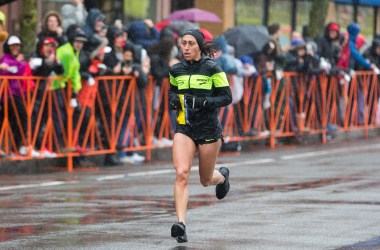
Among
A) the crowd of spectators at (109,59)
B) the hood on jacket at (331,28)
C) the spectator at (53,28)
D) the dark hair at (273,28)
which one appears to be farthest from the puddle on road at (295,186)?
the hood on jacket at (331,28)

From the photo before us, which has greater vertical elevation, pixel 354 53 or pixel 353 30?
pixel 353 30

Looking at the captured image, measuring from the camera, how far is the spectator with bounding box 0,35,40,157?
18641mm

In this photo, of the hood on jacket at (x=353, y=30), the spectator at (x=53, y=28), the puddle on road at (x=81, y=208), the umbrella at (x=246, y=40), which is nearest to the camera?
the puddle on road at (x=81, y=208)

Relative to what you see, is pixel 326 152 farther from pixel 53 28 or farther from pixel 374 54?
pixel 374 54

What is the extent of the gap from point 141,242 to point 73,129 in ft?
29.4

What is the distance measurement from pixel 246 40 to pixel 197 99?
12093mm

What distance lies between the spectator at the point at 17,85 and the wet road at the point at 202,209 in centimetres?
70

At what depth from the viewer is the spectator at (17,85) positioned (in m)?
18.6

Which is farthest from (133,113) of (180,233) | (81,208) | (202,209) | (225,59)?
(180,233)

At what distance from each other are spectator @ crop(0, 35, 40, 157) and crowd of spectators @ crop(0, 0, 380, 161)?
0.01 metres

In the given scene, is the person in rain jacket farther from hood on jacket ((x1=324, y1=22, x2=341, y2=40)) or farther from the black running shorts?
the black running shorts

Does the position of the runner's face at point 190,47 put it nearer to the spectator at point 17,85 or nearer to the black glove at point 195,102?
the black glove at point 195,102

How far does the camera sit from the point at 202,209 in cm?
1399

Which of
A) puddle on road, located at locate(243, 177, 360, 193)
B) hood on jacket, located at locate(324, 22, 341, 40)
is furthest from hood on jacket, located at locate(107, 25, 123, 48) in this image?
hood on jacket, located at locate(324, 22, 341, 40)
